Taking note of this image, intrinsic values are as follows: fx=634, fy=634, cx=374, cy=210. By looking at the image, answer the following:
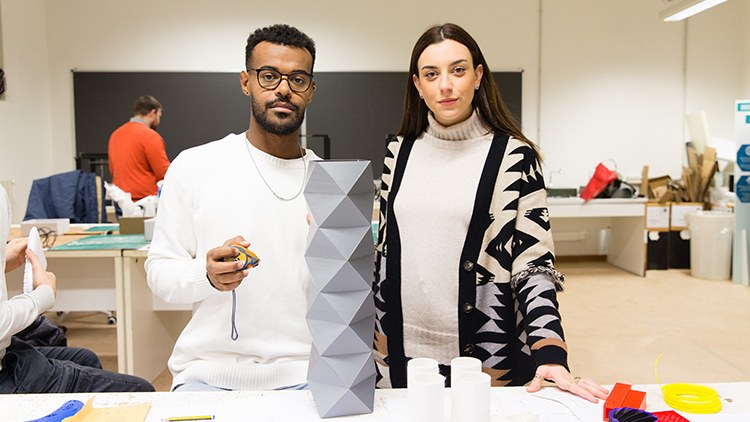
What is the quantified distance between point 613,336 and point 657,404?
302 centimetres

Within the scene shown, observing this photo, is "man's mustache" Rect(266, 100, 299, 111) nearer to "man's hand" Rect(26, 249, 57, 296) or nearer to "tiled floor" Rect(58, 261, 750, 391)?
"man's hand" Rect(26, 249, 57, 296)

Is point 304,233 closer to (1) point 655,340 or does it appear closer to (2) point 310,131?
(1) point 655,340

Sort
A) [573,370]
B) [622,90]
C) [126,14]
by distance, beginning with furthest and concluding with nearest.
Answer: [622,90]
[126,14]
[573,370]

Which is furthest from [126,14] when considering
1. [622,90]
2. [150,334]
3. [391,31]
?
[622,90]

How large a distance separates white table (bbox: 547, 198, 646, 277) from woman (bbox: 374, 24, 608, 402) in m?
4.24

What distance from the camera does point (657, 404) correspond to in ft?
4.01

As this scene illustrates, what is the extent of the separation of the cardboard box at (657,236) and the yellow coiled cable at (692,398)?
16.3ft

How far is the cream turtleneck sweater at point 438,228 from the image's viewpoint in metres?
1.50

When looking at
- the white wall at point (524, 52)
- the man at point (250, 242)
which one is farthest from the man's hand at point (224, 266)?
the white wall at point (524, 52)

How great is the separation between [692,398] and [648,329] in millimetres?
3252

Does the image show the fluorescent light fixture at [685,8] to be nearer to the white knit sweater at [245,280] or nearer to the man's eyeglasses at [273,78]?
the man's eyeglasses at [273,78]

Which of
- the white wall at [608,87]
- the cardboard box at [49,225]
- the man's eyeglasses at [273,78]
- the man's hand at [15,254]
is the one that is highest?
the white wall at [608,87]

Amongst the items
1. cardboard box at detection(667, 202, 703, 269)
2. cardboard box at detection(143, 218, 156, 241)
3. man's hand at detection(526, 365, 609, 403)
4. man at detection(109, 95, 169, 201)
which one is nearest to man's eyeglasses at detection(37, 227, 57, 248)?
cardboard box at detection(143, 218, 156, 241)

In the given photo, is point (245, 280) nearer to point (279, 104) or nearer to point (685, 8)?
point (279, 104)
